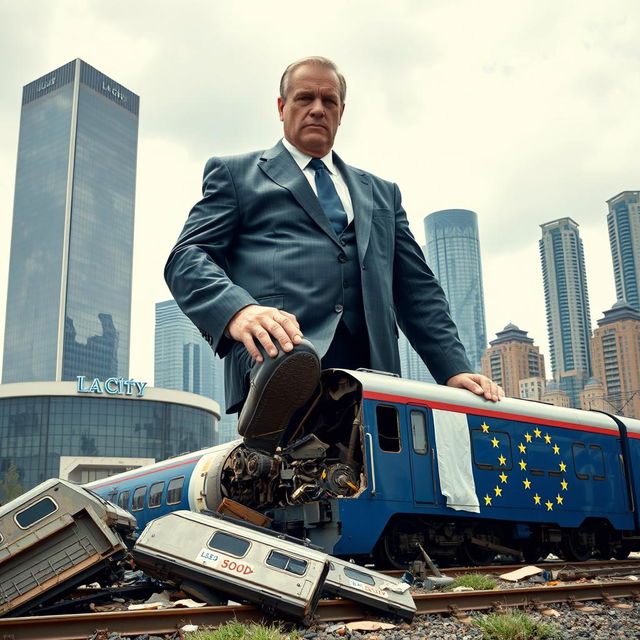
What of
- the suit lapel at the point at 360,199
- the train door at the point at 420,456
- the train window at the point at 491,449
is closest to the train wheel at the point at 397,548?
the train door at the point at 420,456

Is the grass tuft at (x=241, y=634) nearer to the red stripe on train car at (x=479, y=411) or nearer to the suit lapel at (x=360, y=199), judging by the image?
the suit lapel at (x=360, y=199)

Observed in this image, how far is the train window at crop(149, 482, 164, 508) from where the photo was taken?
16347 mm

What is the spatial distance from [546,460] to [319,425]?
4.09 metres

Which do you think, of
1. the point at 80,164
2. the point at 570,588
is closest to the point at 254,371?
the point at 570,588

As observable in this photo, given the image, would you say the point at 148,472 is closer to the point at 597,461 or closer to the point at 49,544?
the point at 597,461

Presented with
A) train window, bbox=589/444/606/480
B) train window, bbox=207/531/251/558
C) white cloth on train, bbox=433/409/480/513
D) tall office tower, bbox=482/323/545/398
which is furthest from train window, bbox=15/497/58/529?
tall office tower, bbox=482/323/545/398

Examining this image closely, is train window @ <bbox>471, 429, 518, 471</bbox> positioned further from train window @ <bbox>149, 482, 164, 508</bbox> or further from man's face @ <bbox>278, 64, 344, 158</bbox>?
train window @ <bbox>149, 482, 164, 508</bbox>

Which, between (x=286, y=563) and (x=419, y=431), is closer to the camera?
(x=286, y=563)

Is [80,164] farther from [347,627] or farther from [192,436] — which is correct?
[347,627]

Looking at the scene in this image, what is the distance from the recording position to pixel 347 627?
4395 mm

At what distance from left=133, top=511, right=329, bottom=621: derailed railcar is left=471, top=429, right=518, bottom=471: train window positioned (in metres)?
4.98

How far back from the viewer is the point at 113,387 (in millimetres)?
76375

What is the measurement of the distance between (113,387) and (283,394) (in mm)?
76545

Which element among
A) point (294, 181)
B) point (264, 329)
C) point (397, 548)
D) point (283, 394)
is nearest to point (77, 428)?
point (397, 548)
